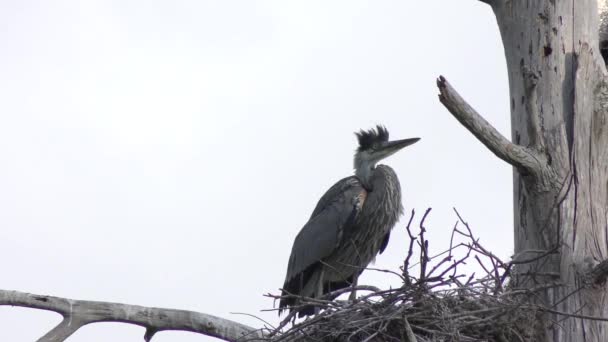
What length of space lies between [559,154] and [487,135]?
2.08 feet

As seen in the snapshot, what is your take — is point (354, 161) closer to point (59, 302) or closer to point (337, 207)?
point (337, 207)

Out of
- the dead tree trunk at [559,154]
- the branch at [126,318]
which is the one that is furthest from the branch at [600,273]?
the branch at [126,318]

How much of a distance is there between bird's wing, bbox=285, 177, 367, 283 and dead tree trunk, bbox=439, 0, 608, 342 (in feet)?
11.2

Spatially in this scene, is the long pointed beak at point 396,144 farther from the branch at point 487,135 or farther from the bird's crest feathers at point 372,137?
the branch at point 487,135

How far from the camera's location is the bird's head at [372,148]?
953 cm

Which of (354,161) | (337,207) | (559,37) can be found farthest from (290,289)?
(559,37)

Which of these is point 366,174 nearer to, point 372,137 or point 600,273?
point 372,137

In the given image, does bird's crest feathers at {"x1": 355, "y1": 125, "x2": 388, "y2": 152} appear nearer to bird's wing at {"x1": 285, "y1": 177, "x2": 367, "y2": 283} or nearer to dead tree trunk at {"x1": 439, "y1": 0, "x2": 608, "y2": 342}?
bird's wing at {"x1": 285, "y1": 177, "x2": 367, "y2": 283}

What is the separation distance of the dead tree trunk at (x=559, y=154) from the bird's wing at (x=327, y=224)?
3403 millimetres

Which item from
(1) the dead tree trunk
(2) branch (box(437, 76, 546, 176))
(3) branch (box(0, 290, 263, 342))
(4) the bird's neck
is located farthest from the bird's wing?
(2) branch (box(437, 76, 546, 176))

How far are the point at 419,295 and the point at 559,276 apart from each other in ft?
2.28

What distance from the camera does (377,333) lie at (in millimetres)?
5352

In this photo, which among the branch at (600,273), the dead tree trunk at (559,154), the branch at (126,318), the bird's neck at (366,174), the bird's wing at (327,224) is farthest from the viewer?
the bird's neck at (366,174)

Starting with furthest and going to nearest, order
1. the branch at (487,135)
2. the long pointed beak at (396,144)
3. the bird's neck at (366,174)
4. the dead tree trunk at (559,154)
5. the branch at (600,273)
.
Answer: the long pointed beak at (396,144)
the bird's neck at (366,174)
the dead tree trunk at (559,154)
the branch at (600,273)
the branch at (487,135)
